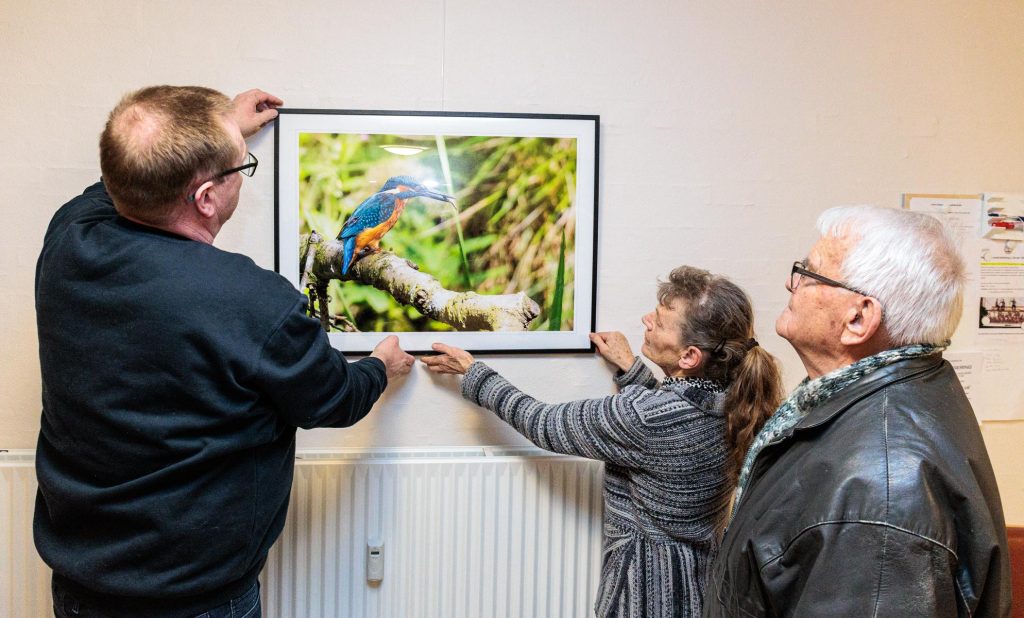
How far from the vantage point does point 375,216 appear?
71.0 inches

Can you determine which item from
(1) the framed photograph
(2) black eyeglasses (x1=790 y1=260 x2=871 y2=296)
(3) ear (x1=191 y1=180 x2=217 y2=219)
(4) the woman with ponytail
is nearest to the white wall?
(1) the framed photograph

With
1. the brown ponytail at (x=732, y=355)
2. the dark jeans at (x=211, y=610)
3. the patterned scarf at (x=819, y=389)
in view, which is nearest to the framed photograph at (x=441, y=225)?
the brown ponytail at (x=732, y=355)

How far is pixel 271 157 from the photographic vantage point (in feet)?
5.87

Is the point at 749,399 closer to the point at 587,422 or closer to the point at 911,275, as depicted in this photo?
the point at 587,422

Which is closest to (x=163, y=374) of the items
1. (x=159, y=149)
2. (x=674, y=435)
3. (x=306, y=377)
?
(x=306, y=377)

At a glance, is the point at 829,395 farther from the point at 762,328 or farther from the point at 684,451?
the point at 762,328

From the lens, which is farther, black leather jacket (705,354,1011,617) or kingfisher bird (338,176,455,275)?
kingfisher bird (338,176,455,275)

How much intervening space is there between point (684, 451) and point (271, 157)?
127 cm

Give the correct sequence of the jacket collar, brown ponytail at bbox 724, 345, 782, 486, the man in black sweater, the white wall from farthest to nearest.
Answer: the white wall → brown ponytail at bbox 724, 345, 782, 486 → the man in black sweater → the jacket collar

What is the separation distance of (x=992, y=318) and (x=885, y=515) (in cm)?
158

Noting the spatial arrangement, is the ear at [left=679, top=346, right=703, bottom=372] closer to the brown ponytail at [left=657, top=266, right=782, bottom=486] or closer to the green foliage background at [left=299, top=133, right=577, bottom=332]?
the brown ponytail at [left=657, top=266, right=782, bottom=486]

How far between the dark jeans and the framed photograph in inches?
26.7

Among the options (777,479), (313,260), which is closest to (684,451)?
(777,479)

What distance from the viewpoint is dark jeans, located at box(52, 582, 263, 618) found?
4.09ft
